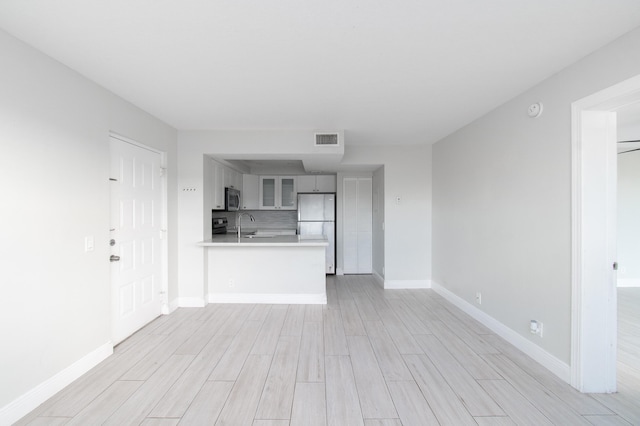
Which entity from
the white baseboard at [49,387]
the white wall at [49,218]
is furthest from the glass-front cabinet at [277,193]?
the white baseboard at [49,387]

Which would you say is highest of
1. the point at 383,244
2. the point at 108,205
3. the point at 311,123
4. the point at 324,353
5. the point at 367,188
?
the point at 311,123

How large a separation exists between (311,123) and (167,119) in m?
1.81

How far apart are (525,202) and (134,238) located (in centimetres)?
405

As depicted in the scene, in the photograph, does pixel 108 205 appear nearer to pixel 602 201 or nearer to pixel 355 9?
pixel 355 9

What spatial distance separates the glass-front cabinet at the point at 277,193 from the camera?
6.30m

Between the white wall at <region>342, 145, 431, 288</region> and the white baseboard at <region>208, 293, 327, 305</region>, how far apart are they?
4.71ft

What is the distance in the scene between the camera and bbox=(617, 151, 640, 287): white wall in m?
4.69

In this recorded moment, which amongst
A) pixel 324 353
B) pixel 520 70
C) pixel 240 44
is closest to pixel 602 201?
pixel 520 70

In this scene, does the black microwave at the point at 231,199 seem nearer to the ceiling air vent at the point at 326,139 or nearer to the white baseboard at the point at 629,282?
the ceiling air vent at the point at 326,139

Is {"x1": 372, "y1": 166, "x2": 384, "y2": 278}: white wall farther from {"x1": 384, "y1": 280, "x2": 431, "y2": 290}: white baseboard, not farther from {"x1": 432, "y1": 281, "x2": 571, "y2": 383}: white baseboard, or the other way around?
{"x1": 432, "y1": 281, "x2": 571, "y2": 383}: white baseboard

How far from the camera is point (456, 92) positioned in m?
2.64

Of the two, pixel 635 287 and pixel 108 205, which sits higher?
pixel 108 205

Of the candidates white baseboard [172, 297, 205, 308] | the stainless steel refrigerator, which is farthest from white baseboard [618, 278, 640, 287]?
white baseboard [172, 297, 205, 308]

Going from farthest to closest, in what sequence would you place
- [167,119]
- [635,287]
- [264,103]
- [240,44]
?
[635,287], [167,119], [264,103], [240,44]
